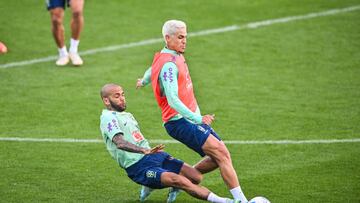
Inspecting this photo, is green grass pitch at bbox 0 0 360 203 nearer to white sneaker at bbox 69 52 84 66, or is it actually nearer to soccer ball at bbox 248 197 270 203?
white sneaker at bbox 69 52 84 66

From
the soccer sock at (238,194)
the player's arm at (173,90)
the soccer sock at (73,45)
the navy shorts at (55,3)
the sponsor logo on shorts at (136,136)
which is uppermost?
the player's arm at (173,90)

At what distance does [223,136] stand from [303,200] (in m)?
2.96

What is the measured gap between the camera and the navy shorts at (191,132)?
10.1m

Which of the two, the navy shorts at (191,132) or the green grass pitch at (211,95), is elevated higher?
the navy shorts at (191,132)

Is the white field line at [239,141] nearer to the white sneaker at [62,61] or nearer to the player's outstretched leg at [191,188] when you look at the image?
the player's outstretched leg at [191,188]

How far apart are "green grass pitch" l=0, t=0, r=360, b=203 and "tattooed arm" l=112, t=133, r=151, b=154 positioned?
993 mm

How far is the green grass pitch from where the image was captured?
36.2 feet

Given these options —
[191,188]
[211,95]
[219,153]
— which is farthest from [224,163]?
[211,95]

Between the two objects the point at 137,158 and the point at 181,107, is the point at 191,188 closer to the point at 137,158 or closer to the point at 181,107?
the point at 137,158

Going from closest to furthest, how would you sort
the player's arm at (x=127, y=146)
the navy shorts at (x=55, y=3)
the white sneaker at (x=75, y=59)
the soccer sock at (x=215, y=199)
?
the player's arm at (x=127, y=146)
the soccer sock at (x=215, y=199)
the navy shorts at (x=55, y=3)
the white sneaker at (x=75, y=59)

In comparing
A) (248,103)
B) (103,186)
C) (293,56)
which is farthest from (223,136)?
(293,56)

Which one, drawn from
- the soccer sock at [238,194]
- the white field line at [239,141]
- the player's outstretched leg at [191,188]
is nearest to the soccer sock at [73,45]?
the white field line at [239,141]

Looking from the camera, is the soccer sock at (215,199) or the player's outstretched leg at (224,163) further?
the player's outstretched leg at (224,163)

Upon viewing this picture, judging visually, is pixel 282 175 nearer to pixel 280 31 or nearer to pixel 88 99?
pixel 88 99
